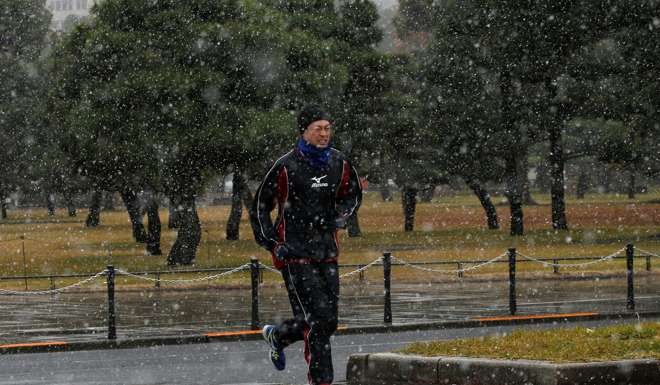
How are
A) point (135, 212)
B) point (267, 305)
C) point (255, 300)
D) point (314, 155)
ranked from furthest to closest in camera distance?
point (135, 212) → point (267, 305) → point (255, 300) → point (314, 155)

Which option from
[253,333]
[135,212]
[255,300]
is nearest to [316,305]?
[253,333]

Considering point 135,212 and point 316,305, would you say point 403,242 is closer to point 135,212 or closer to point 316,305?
point 135,212

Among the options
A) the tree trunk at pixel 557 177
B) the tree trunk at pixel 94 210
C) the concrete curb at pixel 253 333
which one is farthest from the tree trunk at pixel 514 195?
the concrete curb at pixel 253 333

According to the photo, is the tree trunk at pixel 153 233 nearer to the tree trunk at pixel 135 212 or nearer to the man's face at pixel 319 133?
the tree trunk at pixel 135 212

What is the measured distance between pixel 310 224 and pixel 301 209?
5.0 inches

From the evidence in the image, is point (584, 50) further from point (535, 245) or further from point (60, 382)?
point (60, 382)

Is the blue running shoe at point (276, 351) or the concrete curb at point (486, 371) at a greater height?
the blue running shoe at point (276, 351)

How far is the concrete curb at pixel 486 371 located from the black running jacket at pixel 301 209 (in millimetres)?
1777

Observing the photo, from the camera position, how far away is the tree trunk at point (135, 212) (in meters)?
61.6

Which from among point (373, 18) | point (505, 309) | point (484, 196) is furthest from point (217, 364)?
point (484, 196)

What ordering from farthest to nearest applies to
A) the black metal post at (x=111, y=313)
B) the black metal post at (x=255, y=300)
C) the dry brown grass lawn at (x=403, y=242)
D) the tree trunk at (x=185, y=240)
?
1. the dry brown grass lawn at (x=403, y=242)
2. the tree trunk at (x=185, y=240)
3. the black metal post at (x=255, y=300)
4. the black metal post at (x=111, y=313)

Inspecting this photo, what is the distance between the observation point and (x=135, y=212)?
64.1 metres

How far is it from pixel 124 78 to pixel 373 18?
2746 cm

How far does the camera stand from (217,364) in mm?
15016
